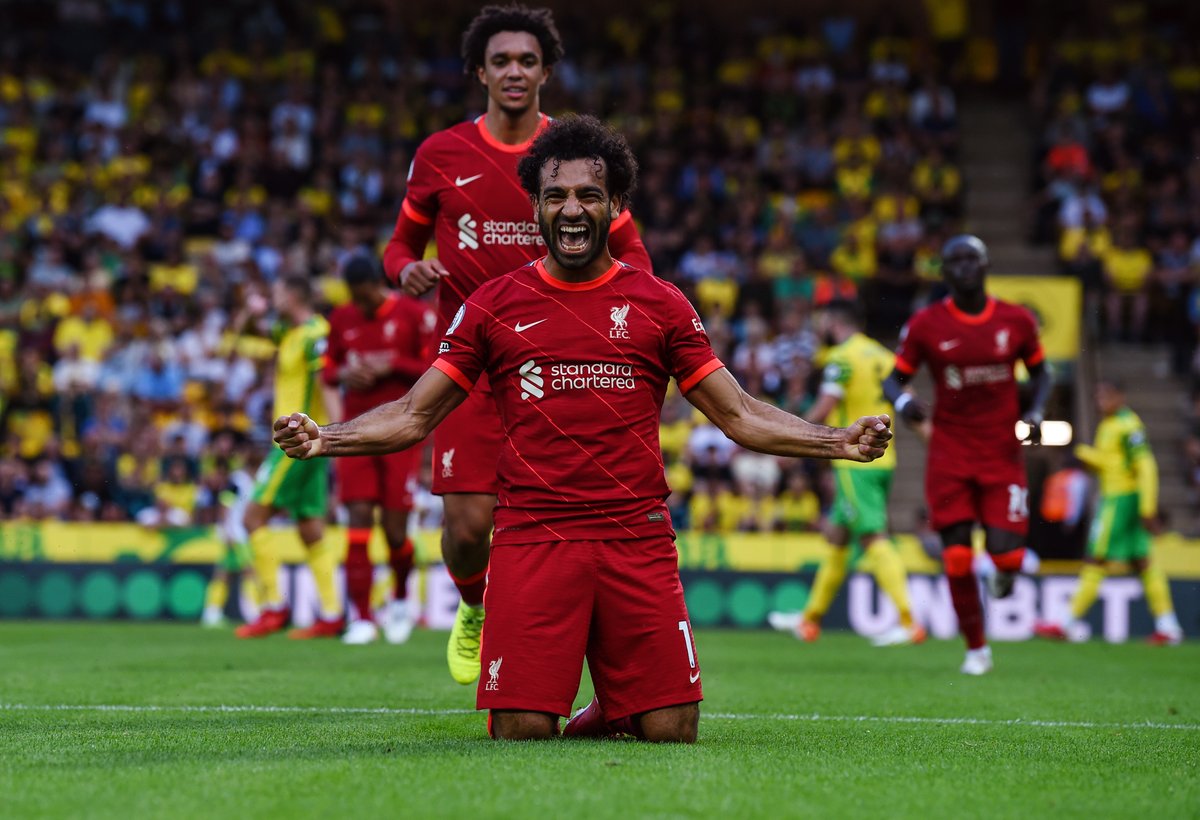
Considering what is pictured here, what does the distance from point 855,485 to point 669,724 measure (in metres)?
7.78

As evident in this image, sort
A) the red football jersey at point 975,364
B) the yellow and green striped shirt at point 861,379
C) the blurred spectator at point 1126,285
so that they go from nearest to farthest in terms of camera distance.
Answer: the red football jersey at point 975,364 → the yellow and green striped shirt at point 861,379 → the blurred spectator at point 1126,285

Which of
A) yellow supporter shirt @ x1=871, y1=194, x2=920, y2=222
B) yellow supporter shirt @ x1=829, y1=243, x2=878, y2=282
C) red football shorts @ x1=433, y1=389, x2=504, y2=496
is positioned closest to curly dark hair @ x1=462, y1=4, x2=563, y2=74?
red football shorts @ x1=433, y1=389, x2=504, y2=496

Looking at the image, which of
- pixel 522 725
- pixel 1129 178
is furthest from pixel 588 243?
pixel 1129 178

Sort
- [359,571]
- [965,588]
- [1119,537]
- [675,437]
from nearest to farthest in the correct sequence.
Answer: [965,588]
[359,571]
[1119,537]
[675,437]

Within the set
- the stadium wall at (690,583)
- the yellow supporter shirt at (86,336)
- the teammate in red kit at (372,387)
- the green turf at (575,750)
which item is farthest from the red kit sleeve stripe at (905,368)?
the yellow supporter shirt at (86,336)

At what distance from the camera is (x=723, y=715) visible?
24.0 ft

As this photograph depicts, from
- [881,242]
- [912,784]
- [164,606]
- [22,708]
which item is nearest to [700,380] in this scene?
[912,784]

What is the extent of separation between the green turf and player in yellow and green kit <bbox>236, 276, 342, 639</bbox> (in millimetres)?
2345

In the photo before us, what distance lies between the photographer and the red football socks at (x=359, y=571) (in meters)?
12.4

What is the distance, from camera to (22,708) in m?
7.20

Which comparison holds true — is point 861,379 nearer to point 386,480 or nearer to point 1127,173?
point 386,480

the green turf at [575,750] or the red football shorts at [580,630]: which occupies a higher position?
the red football shorts at [580,630]

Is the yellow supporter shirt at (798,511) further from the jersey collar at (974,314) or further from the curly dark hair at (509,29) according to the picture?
the curly dark hair at (509,29)

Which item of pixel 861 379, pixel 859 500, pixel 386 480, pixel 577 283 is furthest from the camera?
pixel 861 379
